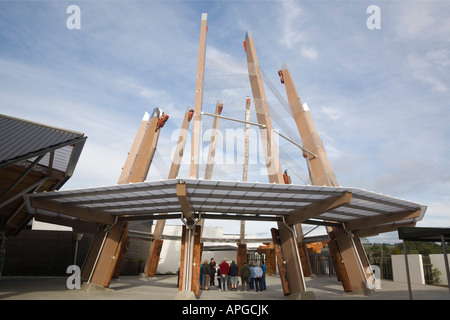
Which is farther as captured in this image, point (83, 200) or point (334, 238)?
point (334, 238)

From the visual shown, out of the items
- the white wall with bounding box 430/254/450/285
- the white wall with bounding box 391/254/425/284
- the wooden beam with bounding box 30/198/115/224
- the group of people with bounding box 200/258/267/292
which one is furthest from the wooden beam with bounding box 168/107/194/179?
the white wall with bounding box 430/254/450/285

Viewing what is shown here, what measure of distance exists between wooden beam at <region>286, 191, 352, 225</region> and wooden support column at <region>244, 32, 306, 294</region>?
75cm

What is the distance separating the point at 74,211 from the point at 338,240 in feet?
42.6

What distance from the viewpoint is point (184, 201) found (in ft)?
42.7

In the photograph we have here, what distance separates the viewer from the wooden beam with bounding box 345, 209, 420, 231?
15.6 metres

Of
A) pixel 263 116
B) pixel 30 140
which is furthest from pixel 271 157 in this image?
pixel 30 140

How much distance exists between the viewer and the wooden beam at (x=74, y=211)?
14.2m

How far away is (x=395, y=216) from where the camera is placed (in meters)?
16.2

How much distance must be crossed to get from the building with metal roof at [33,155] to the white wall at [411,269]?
24199 millimetres

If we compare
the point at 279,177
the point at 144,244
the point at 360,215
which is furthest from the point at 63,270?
the point at 360,215

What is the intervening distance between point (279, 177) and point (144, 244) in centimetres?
2360

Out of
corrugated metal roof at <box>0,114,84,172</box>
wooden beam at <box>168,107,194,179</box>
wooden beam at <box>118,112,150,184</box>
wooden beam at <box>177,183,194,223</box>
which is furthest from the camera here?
wooden beam at <box>168,107,194,179</box>

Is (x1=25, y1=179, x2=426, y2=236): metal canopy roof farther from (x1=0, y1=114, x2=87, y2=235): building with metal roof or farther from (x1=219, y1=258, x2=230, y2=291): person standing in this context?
(x1=219, y1=258, x2=230, y2=291): person standing
